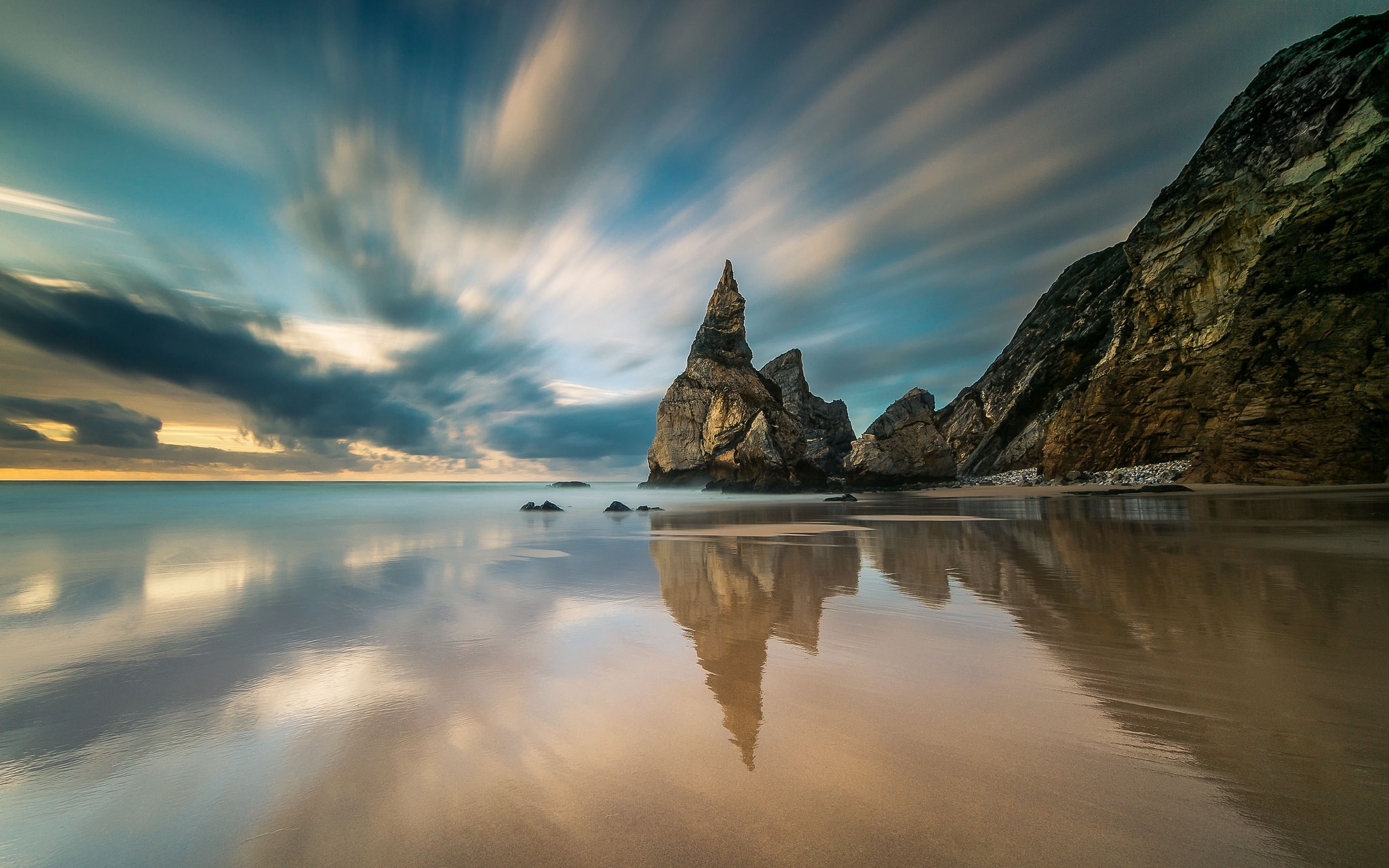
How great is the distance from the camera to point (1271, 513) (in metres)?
11.7

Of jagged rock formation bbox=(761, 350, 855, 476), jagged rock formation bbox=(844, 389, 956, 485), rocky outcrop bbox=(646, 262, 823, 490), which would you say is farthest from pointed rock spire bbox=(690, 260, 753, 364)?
jagged rock formation bbox=(844, 389, 956, 485)

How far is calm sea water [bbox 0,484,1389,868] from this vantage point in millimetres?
1661

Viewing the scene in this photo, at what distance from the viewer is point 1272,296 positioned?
727 inches

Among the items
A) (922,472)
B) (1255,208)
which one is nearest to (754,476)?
(922,472)

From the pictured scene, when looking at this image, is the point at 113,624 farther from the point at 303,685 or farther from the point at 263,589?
the point at 303,685

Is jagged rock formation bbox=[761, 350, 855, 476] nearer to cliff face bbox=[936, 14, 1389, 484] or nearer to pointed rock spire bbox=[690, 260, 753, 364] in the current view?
pointed rock spire bbox=[690, 260, 753, 364]

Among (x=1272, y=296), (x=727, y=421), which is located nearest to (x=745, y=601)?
(x=1272, y=296)

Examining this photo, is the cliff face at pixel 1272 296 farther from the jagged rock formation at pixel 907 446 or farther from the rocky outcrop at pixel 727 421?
the rocky outcrop at pixel 727 421

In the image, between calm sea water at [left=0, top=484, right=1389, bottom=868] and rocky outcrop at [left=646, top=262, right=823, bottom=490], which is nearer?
calm sea water at [left=0, top=484, right=1389, bottom=868]

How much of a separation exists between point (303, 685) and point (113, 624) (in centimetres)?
347

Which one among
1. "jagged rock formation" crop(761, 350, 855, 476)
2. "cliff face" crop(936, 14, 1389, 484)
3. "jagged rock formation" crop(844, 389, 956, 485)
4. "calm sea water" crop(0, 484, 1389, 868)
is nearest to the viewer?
"calm sea water" crop(0, 484, 1389, 868)

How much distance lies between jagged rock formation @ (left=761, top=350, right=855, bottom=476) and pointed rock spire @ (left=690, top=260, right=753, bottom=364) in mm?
13239

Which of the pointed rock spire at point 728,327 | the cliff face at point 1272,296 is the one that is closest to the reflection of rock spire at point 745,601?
the cliff face at point 1272,296

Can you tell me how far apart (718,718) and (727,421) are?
4919cm
